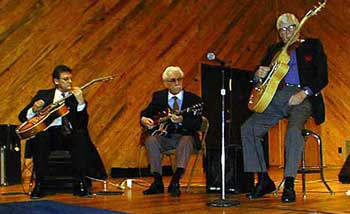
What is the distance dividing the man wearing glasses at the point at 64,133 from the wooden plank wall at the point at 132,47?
172 cm

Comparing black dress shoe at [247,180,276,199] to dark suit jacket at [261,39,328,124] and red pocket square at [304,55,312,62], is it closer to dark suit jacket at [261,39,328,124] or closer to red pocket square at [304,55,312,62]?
dark suit jacket at [261,39,328,124]

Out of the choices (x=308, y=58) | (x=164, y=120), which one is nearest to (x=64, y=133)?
(x=164, y=120)

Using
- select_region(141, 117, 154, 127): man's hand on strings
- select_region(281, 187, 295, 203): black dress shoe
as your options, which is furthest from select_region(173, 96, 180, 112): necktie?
select_region(281, 187, 295, 203): black dress shoe

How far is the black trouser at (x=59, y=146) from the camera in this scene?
168 inches

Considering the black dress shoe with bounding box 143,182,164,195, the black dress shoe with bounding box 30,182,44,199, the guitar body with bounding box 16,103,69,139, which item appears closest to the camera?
the black dress shoe with bounding box 30,182,44,199

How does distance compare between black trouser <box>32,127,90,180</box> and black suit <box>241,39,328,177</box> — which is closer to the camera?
black suit <box>241,39,328,177</box>

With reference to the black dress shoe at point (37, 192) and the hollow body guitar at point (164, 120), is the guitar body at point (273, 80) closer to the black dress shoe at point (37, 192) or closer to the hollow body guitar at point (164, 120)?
the hollow body guitar at point (164, 120)

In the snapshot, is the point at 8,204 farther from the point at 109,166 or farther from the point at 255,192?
the point at 109,166

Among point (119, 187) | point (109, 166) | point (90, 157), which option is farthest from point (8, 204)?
point (109, 166)

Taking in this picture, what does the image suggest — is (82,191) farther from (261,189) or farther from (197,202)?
(261,189)

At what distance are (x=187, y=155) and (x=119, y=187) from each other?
0.98m

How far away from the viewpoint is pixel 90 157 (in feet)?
15.5

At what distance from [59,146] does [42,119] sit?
0.33 metres

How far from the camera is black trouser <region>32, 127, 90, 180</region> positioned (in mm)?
4270
